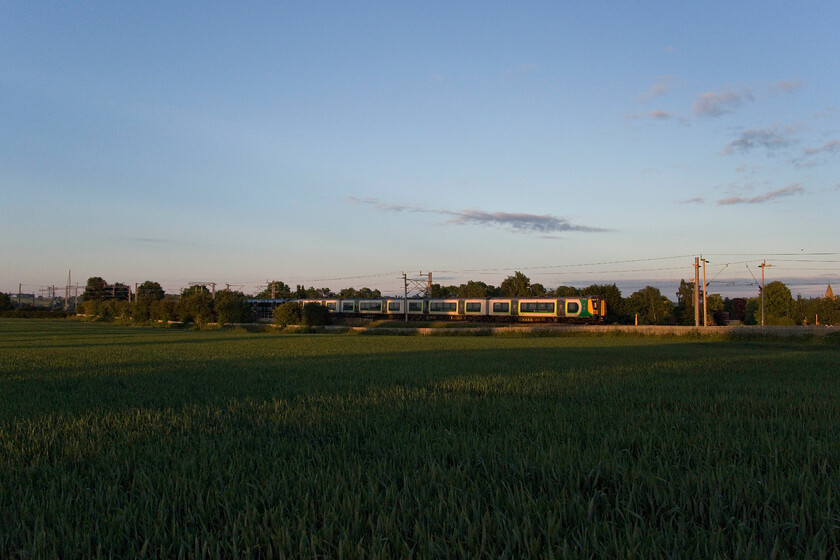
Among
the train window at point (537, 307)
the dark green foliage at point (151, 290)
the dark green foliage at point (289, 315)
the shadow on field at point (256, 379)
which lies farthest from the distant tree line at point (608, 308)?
the shadow on field at point (256, 379)

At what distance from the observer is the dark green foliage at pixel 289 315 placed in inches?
2061

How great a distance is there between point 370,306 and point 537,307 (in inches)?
886

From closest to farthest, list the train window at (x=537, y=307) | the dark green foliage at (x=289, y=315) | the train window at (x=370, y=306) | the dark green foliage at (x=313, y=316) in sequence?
the dark green foliage at (x=313, y=316) → the dark green foliage at (x=289, y=315) → the train window at (x=537, y=307) → the train window at (x=370, y=306)

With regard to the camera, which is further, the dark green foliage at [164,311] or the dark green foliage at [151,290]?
the dark green foliage at [151,290]

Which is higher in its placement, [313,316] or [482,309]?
[482,309]

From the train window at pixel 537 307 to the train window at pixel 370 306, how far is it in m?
19.0

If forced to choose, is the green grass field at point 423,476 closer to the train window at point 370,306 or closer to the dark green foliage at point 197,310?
the dark green foliage at point 197,310

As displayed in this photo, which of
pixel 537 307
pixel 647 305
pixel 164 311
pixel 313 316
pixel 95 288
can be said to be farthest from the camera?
pixel 95 288

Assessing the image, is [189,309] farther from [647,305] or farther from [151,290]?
[151,290]

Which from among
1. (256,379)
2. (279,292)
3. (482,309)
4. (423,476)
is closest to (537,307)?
(482,309)

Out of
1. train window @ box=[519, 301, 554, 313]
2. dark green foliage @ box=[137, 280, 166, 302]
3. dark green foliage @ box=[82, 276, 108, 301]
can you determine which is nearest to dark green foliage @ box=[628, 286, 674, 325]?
train window @ box=[519, 301, 554, 313]

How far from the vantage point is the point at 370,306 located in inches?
2724

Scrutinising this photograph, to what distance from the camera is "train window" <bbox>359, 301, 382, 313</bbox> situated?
68.5 meters

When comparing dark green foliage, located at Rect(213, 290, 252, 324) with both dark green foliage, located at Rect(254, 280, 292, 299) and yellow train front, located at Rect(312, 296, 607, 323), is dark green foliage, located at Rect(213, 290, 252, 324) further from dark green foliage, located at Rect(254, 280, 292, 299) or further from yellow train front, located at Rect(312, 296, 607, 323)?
dark green foliage, located at Rect(254, 280, 292, 299)
